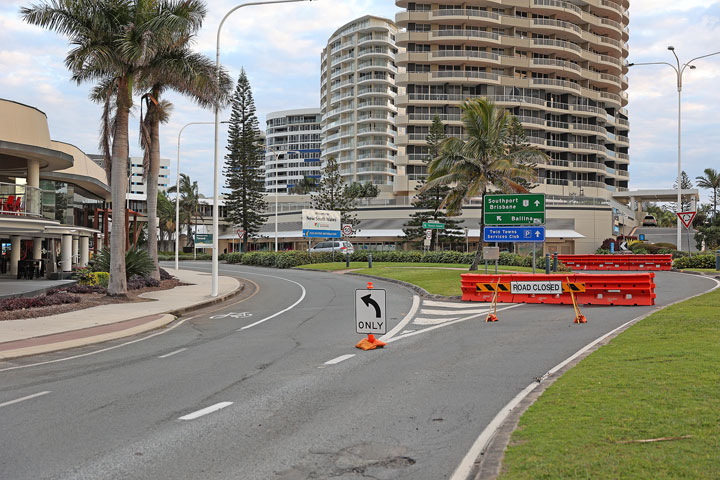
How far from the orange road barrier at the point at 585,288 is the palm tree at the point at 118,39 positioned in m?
13.0

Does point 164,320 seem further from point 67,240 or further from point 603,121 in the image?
point 603,121

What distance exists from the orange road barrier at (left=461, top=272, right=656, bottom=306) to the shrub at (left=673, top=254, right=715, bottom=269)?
21742 mm

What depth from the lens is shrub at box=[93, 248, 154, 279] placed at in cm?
2702

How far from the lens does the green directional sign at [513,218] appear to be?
2462cm

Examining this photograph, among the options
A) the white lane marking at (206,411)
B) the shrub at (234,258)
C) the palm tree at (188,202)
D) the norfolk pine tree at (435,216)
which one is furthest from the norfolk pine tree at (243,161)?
the white lane marking at (206,411)

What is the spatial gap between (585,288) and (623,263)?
22913 mm

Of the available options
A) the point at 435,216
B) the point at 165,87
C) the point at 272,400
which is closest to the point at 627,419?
the point at 272,400

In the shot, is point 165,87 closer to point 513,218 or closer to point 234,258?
point 513,218

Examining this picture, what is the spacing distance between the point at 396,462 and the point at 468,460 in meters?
0.64

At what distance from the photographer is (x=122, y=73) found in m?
21.6

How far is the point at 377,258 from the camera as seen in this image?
2004 inches

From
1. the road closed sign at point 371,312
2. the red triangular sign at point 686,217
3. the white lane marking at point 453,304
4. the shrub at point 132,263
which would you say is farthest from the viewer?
the red triangular sign at point 686,217

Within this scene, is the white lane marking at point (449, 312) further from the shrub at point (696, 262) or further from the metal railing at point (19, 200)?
the shrub at point (696, 262)

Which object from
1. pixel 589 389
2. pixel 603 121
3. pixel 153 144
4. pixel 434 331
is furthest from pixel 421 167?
pixel 589 389
